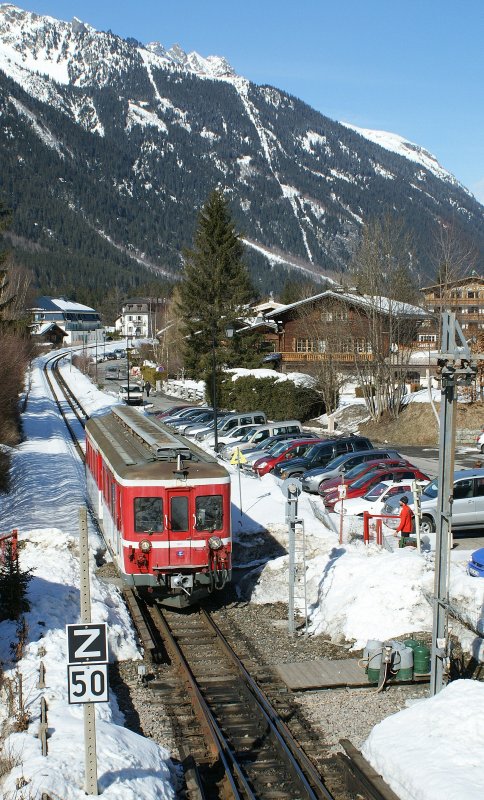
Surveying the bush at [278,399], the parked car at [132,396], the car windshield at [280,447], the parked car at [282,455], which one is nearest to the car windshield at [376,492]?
the parked car at [282,455]

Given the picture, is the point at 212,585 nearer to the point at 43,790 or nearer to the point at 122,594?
the point at 122,594

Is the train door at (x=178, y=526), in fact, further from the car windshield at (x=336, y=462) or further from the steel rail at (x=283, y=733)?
the car windshield at (x=336, y=462)

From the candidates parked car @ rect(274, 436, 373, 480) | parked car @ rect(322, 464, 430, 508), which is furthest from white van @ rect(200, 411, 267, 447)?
parked car @ rect(322, 464, 430, 508)

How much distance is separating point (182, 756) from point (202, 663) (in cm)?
377

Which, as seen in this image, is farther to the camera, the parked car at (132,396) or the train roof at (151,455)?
the parked car at (132,396)

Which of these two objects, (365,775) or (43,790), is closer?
(43,790)

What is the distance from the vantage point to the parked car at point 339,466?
96.3 ft

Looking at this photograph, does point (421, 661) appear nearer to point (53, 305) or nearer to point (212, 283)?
point (212, 283)

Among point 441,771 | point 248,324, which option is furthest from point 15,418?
point 441,771

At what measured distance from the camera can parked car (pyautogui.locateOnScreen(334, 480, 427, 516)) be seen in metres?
24.3

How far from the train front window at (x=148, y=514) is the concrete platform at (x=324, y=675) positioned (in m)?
3.56

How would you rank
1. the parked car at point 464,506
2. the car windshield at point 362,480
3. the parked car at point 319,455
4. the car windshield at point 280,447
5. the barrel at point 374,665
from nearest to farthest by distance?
the barrel at point 374,665, the parked car at point 464,506, the car windshield at point 362,480, the parked car at point 319,455, the car windshield at point 280,447

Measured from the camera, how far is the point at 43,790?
27.8 ft

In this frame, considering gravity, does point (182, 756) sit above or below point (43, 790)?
below
